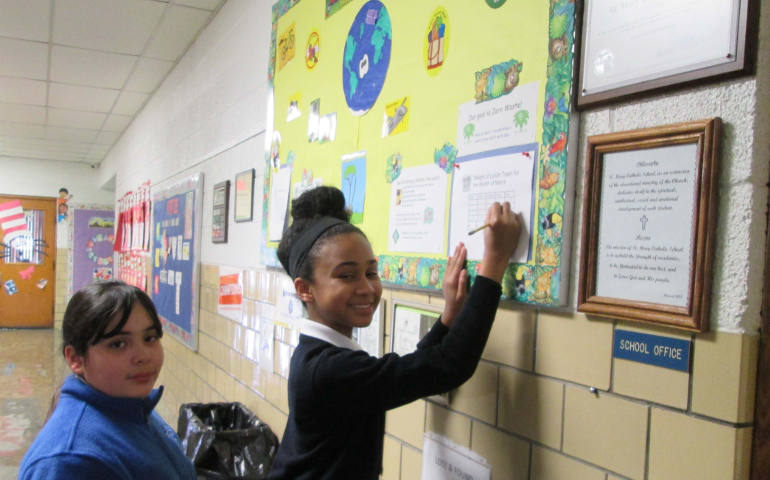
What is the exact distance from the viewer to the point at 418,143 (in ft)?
4.60

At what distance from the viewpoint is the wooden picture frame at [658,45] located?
759 mm

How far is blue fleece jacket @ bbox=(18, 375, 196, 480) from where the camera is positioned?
96 centimetres

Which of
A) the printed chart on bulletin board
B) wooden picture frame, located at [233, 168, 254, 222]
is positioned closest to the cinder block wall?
wooden picture frame, located at [233, 168, 254, 222]

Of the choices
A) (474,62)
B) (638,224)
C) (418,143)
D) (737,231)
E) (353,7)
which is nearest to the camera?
(737,231)

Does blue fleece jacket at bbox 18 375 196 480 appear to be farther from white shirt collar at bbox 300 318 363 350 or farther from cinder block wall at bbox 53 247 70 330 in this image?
cinder block wall at bbox 53 247 70 330

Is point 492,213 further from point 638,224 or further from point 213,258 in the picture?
point 213,258

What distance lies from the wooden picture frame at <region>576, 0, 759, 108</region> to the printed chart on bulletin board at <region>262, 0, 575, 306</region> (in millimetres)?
49

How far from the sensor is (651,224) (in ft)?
2.82

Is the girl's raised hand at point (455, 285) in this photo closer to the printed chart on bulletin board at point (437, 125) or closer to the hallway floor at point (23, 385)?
the printed chart on bulletin board at point (437, 125)

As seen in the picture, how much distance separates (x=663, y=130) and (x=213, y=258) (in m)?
2.82

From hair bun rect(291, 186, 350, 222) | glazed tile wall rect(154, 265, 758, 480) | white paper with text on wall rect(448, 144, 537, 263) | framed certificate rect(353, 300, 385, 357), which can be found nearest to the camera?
glazed tile wall rect(154, 265, 758, 480)

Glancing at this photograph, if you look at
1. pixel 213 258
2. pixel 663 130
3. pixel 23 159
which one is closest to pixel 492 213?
pixel 663 130

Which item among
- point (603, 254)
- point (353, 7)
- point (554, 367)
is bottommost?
point (554, 367)

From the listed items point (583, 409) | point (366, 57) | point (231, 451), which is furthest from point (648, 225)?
point (231, 451)
